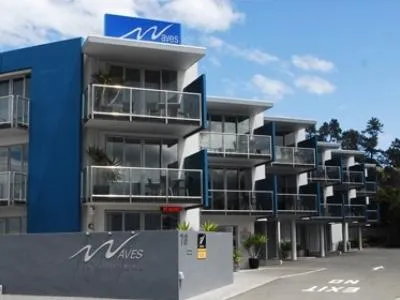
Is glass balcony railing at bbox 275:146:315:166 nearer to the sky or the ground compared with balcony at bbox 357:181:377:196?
nearer to the sky

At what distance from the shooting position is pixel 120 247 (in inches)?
697

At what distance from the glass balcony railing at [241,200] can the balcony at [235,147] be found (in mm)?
1782

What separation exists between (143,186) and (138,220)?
205cm

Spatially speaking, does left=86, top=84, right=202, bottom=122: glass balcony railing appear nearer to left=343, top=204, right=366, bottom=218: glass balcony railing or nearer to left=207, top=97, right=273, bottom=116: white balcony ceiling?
left=207, top=97, right=273, bottom=116: white balcony ceiling

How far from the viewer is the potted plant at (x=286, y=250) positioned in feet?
130

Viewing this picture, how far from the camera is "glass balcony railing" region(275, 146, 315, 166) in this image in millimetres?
37719

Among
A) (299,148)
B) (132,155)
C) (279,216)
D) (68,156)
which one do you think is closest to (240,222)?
(279,216)

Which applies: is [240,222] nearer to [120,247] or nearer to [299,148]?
[299,148]

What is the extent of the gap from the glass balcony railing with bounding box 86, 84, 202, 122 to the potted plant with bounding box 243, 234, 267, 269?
32.3 feet

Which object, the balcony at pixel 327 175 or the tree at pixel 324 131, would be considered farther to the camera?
the tree at pixel 324 131

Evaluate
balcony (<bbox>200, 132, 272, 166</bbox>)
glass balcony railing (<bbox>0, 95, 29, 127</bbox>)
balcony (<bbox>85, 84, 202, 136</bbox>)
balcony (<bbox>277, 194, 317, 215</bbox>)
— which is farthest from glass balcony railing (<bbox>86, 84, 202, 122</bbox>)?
balcony (<bbox>277, 194, 317, 215</bbox>)

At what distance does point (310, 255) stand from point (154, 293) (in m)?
28.3

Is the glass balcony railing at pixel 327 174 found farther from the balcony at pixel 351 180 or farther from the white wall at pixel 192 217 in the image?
the white wall at pixel 192 217

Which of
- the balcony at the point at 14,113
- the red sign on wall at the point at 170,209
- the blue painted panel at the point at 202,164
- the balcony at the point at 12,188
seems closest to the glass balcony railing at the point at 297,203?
the blue painted panel at the point at 202,164
